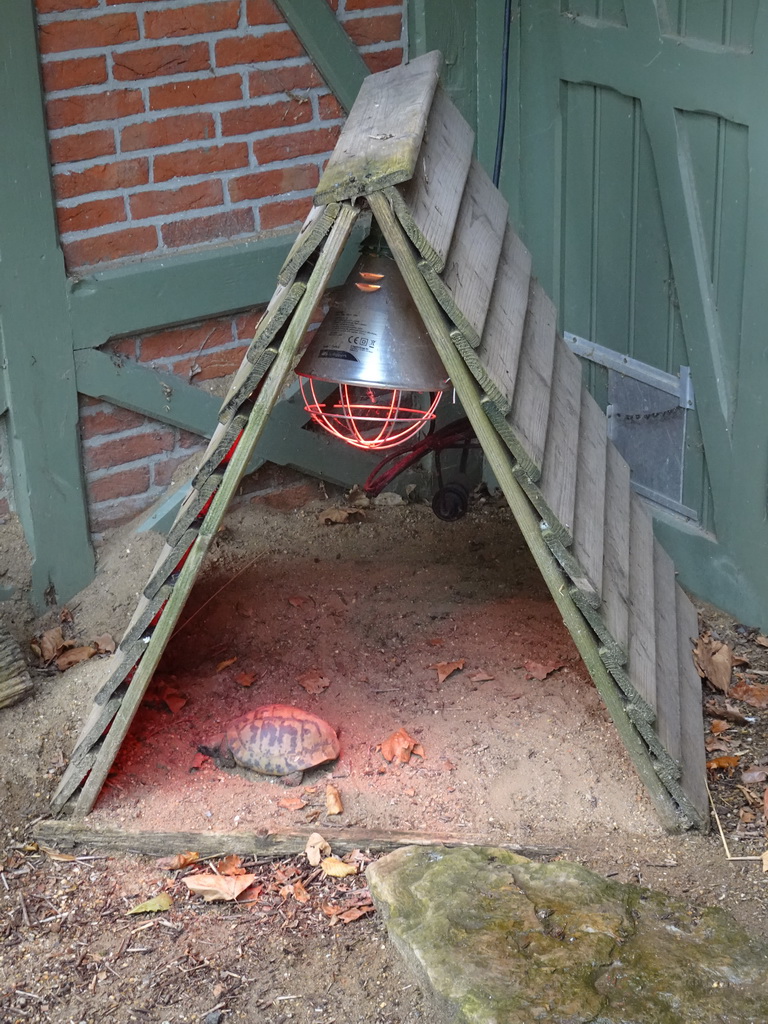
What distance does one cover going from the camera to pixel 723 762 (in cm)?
342

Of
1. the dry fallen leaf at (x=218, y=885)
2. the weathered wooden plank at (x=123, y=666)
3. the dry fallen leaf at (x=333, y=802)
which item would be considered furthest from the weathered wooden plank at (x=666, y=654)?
the weathered wooden plank at (x=123, y=666)

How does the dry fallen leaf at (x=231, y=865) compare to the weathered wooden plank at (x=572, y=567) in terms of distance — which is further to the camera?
the dry fallen leaf at (x=231, y=865)

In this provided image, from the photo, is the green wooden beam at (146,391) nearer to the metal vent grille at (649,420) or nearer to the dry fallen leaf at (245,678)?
the dry fallen leaf at (245,678)

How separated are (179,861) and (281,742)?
0.44 metres

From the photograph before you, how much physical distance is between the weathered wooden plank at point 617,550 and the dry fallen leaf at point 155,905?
4.39 ft

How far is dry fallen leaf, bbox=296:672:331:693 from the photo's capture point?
12.1 ft

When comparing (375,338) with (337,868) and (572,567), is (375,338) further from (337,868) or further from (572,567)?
(337,868)

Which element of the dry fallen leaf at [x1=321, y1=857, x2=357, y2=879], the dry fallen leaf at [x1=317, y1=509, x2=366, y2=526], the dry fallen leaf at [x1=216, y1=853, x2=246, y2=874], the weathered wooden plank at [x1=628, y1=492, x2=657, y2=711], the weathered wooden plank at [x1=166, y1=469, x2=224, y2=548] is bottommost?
the dry fallen leaf at [x1=216, y1=853, x2=246, y2=874]

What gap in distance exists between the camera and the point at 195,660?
3840mm

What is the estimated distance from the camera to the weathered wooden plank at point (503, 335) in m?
2.73

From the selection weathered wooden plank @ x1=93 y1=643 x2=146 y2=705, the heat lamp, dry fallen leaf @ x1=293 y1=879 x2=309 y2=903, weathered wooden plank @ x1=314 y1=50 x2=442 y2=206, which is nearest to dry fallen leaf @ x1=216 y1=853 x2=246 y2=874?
dry fallen leaf @ x1=293 y1=879 x2=309 y2=903

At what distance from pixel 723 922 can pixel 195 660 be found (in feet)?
6.25

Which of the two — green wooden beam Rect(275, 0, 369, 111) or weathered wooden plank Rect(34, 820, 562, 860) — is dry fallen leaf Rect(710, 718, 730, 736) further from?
green wooden beam Rect(275, 0, 369, 111)

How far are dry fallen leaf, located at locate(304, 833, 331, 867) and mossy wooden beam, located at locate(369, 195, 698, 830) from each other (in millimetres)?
848
